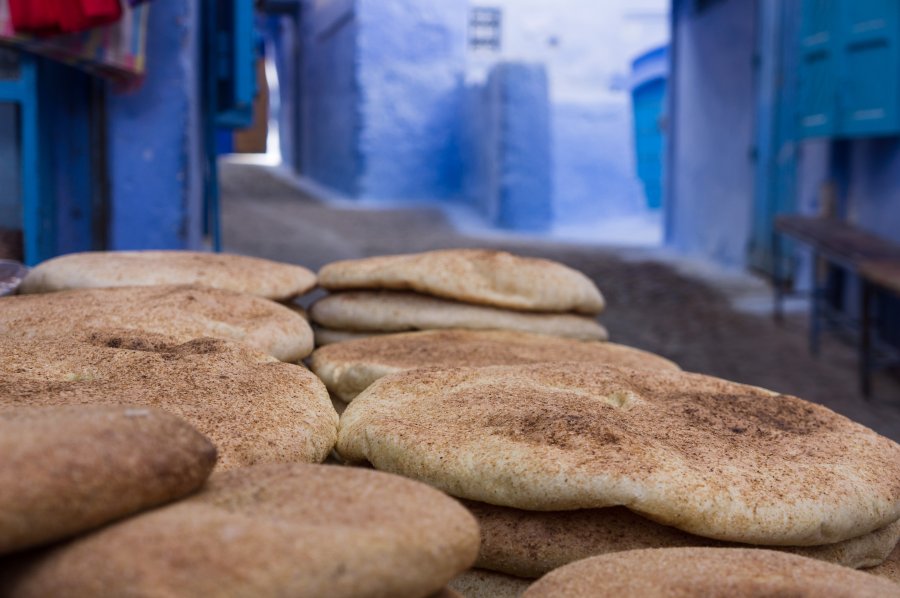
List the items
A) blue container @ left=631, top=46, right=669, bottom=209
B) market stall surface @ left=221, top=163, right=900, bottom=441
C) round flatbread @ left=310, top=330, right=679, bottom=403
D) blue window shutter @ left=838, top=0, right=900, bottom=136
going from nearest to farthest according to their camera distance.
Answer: round flatbread @ left=310, top=330, right=679, bottom=403, market stall surface @ left=221, top=163, right=900, bottom=441, blue window shutter @ left=838, top=0, right=900, bottom=136, blue container @ left=631, top=46, right=669, bottom=209

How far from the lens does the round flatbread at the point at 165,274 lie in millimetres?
2191

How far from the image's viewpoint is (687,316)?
25.3ft

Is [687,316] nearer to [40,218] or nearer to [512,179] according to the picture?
[40,218]

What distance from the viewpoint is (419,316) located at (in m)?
2.38

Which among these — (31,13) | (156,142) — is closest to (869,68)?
(156,142)

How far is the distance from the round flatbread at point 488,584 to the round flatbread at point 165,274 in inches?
40.5

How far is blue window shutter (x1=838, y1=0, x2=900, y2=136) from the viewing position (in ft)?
20.1

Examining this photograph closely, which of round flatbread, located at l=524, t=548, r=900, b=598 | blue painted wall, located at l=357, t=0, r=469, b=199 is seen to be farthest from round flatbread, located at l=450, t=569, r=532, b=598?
blue painted wall, located at l=357, t=0, r=469, b=199

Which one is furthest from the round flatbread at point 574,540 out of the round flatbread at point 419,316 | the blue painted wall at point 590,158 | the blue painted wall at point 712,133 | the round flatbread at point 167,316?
the blue painted wall at point 590,158

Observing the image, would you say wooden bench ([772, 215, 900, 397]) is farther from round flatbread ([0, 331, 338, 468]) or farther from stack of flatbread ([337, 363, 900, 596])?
round flatbread ([0, 331, 338, 468])

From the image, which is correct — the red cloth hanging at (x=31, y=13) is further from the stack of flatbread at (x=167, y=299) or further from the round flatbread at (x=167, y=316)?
the round flatbread at (x=167, y=316)

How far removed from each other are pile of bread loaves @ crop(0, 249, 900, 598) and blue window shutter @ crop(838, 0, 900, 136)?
4667mm

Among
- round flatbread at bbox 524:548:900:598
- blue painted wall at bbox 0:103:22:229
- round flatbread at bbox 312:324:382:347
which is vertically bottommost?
round flatbread at bbox 524:548:900:598

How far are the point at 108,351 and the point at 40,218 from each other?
2.32 metres
